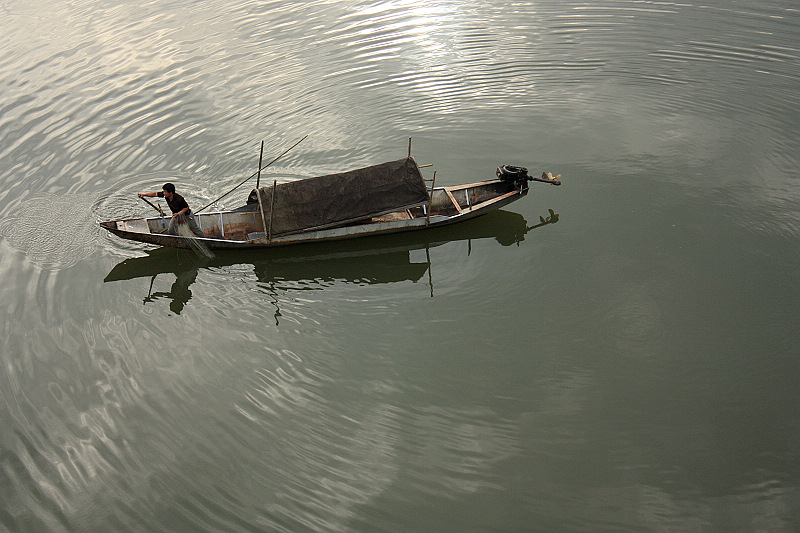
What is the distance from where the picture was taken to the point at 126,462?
27.4ft

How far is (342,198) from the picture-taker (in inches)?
451

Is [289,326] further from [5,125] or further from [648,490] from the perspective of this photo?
[5,125]

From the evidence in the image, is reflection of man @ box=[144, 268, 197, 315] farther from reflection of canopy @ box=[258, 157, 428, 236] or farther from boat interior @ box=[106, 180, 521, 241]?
reflection of canopy @ box=[258, 157, 428, 236]

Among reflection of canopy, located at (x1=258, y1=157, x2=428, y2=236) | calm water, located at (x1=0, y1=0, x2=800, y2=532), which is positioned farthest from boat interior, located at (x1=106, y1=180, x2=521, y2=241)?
calm water, located at (x1=0, y1=0, x2=800, y2=532)

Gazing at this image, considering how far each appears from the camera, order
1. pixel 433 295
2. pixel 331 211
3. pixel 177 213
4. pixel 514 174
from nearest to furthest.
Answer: pixel 433 295
pixel 177 213
pixel 331 211
pixel 514 174

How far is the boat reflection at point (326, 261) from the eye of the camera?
11391mm

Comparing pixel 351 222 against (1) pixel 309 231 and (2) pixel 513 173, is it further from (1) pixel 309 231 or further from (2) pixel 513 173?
(2) pixel 513 173

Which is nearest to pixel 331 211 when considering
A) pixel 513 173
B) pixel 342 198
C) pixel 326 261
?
pixel 342 198

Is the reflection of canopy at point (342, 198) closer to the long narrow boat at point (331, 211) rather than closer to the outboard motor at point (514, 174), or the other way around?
the long narrow boat at point (331, 211)

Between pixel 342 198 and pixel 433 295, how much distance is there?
8.61 feet

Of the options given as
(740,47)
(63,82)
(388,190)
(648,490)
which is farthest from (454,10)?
(648,490)

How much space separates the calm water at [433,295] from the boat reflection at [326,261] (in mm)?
62

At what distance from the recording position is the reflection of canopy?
1140cm

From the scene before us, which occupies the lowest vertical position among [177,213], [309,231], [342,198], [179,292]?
[179,292]
